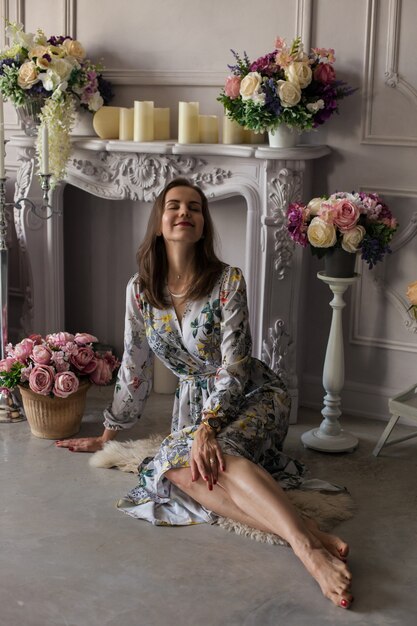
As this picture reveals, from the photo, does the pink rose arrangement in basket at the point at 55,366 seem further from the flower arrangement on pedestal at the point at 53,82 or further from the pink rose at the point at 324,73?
the pink rose at the point at 324,73

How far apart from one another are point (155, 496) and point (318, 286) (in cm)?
134

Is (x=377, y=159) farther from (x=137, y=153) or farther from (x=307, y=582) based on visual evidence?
(x=307, y=582)

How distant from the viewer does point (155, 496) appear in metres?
2.91

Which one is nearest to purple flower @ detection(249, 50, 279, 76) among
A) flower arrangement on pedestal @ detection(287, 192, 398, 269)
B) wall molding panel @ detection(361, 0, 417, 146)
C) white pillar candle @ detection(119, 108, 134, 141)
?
wall molding panel @ detection(361, 0, 417, 146)

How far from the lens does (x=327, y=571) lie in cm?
245

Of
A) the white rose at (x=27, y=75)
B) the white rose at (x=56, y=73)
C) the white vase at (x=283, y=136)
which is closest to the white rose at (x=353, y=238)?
the white vase at (x=283, y=136)

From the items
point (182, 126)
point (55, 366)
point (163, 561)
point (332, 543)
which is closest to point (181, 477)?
point (163, 561)

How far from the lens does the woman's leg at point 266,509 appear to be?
8.00 ft

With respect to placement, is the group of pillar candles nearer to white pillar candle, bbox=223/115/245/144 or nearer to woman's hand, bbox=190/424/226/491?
white pillar candle, bbox=223/115/245/144

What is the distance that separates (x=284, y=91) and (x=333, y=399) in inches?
46.8

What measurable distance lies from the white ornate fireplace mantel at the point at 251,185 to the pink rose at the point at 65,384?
789 millimetres

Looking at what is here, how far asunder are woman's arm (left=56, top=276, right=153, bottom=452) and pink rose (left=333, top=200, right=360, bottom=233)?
77 cm

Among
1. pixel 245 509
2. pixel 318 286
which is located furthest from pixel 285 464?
pixel 318 286

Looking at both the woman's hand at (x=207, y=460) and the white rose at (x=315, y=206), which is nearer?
the woman's hand at (x=207, y=460)
